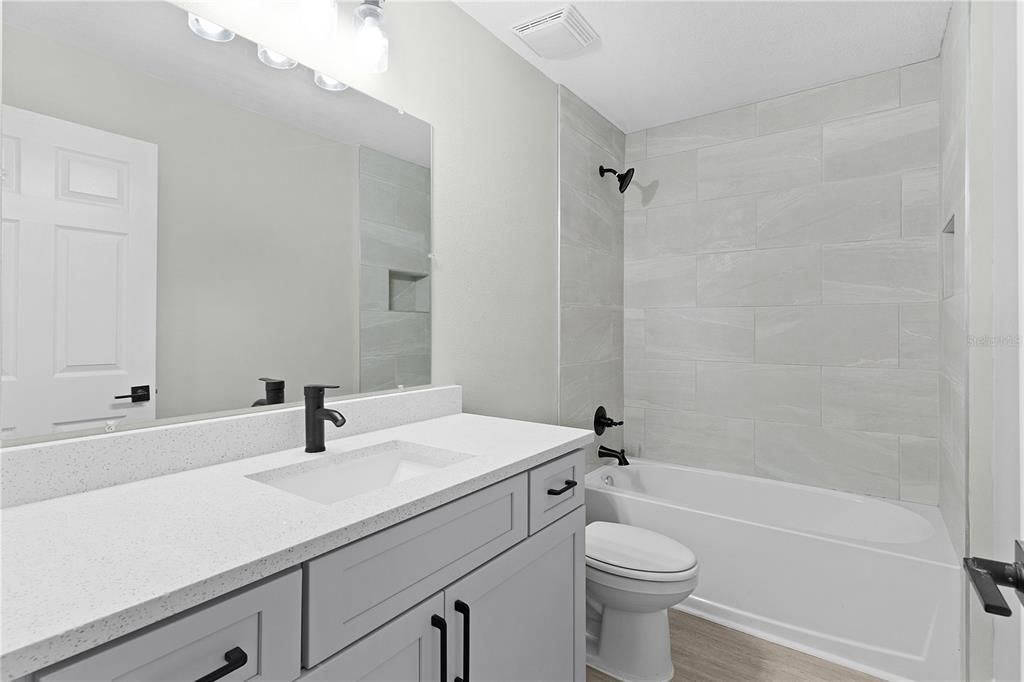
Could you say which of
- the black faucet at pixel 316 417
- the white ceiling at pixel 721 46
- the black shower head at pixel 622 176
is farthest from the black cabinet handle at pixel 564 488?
the black shower head at pixel 622 176

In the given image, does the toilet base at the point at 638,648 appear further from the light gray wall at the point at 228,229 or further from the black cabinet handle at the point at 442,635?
the light gray wall at the point at 228,229

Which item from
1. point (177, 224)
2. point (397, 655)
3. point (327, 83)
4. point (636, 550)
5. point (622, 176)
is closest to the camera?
point (397, 655)

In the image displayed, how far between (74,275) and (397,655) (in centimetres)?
92

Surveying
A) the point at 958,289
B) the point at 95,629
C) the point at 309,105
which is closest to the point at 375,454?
the point at 95,629

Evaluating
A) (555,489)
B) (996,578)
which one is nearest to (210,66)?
(555,489)

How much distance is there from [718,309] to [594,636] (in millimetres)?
1732

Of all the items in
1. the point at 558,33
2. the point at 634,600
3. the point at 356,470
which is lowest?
the point at 634,600

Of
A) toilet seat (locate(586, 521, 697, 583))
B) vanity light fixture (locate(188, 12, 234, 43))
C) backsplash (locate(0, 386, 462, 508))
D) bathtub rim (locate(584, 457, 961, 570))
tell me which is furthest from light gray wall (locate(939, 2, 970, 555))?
vanity light fixture (locate(188, 12, 234, 43))

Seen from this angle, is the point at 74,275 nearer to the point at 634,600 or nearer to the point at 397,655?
the point at 397,655

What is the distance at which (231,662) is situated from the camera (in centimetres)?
68

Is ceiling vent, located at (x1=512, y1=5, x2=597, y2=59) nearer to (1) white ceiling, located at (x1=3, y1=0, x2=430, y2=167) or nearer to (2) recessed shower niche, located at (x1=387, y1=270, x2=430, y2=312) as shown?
(1) white ceiling, located at (x1=3, y1=0, x2=430, y2=167)

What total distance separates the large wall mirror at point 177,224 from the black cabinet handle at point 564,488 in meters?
0.64

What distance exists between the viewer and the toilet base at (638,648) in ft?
6.07

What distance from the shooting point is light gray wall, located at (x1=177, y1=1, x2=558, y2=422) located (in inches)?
67.7
